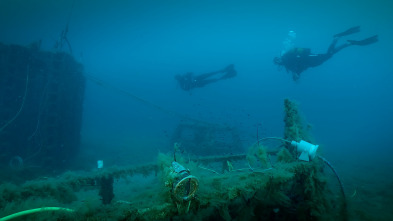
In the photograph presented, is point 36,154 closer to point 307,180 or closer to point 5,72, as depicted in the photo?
point 5,72

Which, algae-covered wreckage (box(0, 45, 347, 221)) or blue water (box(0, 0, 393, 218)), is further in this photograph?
blue water (box(0, 0, 393, 218))

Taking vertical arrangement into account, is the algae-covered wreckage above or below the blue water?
below

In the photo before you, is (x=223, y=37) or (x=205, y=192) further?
(x=223, y=37)

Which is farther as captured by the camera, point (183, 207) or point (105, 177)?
point (105, 177)

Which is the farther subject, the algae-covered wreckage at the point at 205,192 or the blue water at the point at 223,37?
the blue water at the point at 223,37

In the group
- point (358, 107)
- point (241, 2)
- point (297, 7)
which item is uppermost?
point (241, 2)

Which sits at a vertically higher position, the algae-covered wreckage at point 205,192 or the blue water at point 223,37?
the blue water at point 223,37

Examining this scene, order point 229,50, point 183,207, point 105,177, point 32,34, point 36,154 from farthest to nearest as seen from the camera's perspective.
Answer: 1. point 229,50
2. point 32,34
3. point 36,154
4. point 105,177
5. point 183,207

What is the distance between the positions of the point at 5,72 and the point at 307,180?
47.0 feet

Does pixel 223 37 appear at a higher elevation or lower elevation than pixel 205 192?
higher

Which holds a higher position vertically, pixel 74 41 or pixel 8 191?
Answer: pixel 74 41

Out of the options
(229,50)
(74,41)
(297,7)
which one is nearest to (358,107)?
(229,50)

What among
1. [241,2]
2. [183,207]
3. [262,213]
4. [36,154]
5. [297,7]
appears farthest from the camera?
[241,2]

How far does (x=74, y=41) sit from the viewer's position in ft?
233
